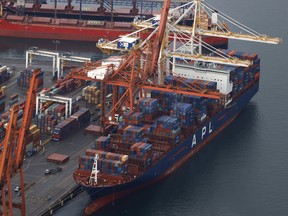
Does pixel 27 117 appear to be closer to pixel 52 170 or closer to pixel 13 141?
pixel 13 141

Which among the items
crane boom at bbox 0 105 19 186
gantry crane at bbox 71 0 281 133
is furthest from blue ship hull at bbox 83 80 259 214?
crane boom at bbox 0 105 19 186

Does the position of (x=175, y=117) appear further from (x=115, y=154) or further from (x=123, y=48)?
(x=123, y=48)

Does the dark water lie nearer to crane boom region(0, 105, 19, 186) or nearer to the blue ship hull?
the blue ship hull

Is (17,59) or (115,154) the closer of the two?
(115,154)

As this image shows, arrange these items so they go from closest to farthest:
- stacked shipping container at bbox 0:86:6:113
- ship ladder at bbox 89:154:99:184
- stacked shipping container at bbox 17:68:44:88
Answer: ship ladder at bbox 89:154:99:184 → stacked shipping container at bbox 0:86:6:113 → stacked shipping container at bbox 17:68:44:88

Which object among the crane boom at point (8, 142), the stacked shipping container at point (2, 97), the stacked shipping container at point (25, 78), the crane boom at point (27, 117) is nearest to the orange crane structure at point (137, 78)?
the stacked shipping container at point (2, 97)

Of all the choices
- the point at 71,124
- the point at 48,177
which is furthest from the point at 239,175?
the point at 48,177

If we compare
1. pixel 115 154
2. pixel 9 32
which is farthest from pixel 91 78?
pixel 9 32
